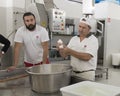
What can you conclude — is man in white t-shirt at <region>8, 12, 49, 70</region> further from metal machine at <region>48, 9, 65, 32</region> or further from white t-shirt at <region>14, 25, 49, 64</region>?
metal machine at <region>48, 9, 65, 32</region>

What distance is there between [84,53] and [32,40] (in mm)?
831

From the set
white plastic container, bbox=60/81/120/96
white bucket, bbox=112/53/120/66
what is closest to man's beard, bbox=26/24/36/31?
white plastic container, bbox=60/81/120/96

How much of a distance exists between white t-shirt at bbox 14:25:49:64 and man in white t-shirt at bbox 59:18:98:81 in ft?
1.92

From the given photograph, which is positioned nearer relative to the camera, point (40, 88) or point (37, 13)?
point (40, 88)

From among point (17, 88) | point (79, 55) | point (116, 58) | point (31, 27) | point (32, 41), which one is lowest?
point (116, 58)

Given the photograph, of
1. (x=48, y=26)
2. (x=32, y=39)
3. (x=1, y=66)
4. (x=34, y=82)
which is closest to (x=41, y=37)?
(x=32, y=39)

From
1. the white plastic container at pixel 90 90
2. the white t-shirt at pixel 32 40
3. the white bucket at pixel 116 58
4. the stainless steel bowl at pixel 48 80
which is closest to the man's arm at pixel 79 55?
the stainless steel bowl at pixel 48 80

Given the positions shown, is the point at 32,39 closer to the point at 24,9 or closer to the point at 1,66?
the point at 1,66

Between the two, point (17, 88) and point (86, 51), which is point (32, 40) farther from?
point (17, 88)

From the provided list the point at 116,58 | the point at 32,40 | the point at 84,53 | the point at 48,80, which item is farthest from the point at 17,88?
the point at 116,58

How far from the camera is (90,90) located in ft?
3.86

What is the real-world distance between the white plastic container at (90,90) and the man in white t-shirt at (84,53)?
55 centimetres

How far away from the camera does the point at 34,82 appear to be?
4.43 feet

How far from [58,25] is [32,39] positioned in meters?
1.76
